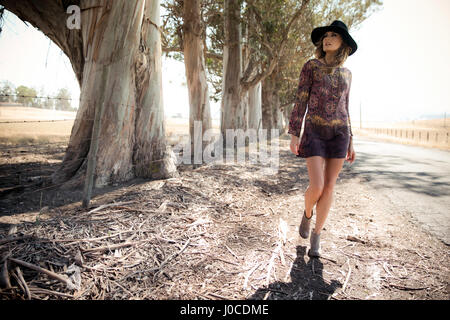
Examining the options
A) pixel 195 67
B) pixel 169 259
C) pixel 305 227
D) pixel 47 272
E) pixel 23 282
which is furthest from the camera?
pixel 195 67

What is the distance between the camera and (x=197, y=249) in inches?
106

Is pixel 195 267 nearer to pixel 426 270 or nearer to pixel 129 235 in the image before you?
pixel 129 235

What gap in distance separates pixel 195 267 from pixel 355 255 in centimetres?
167

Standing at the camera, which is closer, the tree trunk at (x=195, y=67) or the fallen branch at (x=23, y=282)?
the fallen branch at (x=23, y=282)

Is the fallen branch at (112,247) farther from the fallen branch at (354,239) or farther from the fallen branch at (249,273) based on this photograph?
the fallen branch at (354,239)

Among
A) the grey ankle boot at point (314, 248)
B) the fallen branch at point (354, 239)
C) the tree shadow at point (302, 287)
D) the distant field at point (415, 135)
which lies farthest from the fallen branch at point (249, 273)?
the distant field at point (415, 135)

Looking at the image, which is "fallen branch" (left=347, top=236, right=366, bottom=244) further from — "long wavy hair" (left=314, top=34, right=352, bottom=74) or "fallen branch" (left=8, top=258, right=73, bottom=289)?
"fallen branch" (left=8, top=258, right=73, bottom=289)

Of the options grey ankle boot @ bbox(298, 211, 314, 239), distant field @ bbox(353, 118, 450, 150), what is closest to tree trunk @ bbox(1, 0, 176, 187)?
grey ankle boot @ bbox(298, 211, 314, 239)

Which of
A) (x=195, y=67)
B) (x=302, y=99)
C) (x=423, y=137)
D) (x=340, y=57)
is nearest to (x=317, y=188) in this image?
(x=302, y=99)

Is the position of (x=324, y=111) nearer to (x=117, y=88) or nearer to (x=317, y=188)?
(x=317, y=188)

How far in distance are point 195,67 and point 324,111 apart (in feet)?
20.5

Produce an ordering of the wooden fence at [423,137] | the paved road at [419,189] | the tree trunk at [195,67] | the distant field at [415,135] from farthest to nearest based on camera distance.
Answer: the distant field at [415,135] → the wooden fence at [423,137] → the tree trunk at [195,67] → the paved road at [419,189]

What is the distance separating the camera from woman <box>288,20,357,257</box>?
2496mm

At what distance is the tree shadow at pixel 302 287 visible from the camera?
2066 mm
